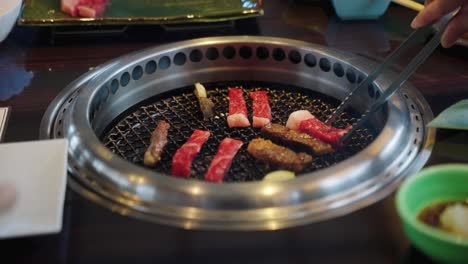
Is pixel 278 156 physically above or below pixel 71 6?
below

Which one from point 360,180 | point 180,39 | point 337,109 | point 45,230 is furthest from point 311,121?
point 45,230

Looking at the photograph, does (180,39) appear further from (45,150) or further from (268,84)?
(45,150)

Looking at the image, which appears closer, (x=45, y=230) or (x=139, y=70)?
(x=45, y=230)

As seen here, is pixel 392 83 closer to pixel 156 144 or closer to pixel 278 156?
pixel 278 156

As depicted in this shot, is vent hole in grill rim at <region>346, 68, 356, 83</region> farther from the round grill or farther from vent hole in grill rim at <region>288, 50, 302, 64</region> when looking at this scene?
vent hole in grill rim at <region>288, 50, 302, 64</region>

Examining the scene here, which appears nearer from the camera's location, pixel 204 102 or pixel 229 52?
pixel 204 102

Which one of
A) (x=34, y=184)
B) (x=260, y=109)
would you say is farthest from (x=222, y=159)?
(x=34, y=184)

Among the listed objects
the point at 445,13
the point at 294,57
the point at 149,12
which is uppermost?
the point at 445,13
